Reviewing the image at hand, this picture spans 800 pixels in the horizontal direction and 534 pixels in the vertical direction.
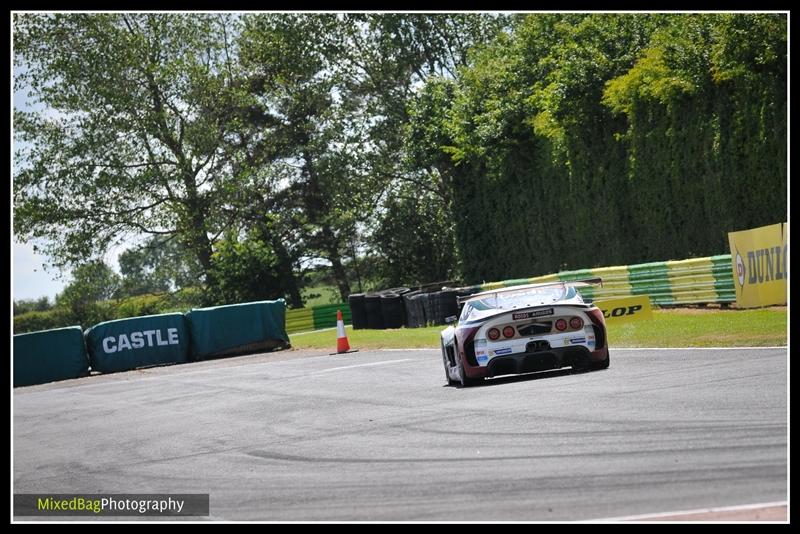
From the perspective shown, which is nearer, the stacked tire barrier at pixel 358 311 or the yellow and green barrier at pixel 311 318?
the stacked tire barrier at pixel 358 311

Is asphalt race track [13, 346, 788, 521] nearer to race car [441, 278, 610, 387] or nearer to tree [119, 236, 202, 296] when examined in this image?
race car [441, 278, 610, 387]

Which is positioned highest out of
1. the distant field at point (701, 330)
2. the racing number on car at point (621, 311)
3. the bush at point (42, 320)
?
the bush at point (42, 320)

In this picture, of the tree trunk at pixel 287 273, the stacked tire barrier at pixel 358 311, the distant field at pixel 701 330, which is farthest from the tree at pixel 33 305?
the distant field at pixel 701 330

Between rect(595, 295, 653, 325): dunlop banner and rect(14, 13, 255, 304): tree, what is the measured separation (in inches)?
1412

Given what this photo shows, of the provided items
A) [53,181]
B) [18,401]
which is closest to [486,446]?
[18,401]

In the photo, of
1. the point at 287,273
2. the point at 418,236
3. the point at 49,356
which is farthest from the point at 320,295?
the point at 49,356

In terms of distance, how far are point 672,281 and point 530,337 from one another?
1359cm

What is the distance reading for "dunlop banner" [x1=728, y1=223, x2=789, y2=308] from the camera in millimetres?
21031

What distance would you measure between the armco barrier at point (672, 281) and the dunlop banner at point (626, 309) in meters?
4.34

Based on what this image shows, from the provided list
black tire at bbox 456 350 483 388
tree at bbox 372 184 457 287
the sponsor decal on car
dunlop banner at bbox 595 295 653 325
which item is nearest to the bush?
tree at bbox 372 184 457 287

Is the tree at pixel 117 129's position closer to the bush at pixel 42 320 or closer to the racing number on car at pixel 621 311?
the bush at pixel 42 320

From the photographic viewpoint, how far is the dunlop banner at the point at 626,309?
20.0m

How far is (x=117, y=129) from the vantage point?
52469mm

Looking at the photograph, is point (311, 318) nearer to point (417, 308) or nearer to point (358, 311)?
point (358, 311)
